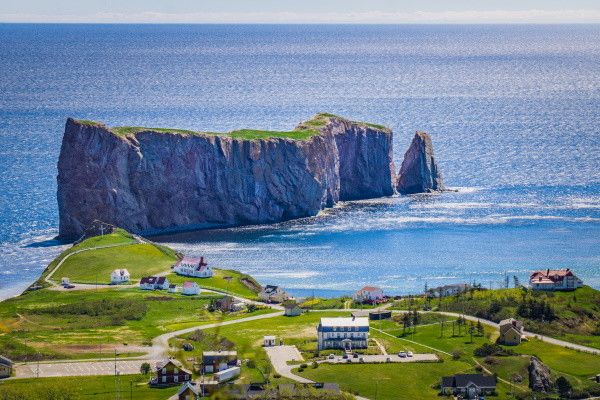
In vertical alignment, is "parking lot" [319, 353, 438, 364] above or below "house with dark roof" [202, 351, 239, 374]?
below

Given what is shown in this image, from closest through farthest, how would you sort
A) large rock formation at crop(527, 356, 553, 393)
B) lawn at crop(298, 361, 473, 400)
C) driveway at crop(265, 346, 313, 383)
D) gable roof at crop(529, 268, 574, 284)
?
lawn at crop(298, 361, 473, 400), large rock formation at crop(527, 356, 553, 393), driveway at crop(265, 346, 313, 383), gable roof at crop(529, 268, 574, 284)

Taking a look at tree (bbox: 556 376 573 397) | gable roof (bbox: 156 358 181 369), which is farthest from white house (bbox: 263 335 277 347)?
tree (bbox: 556 376 573 397)

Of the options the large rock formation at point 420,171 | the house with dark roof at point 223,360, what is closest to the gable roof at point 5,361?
the house with dark roof at point 223,360

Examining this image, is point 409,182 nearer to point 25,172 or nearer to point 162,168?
point 162,168

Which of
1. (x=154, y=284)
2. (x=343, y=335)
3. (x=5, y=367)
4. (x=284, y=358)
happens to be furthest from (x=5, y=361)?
(x=154, y=284)

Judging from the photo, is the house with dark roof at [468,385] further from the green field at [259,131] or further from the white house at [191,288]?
the green field at [259,131]

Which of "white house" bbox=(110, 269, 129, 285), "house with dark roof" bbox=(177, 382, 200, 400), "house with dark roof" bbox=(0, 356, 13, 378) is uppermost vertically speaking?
"house with dark roof" bbox=(177, 382, 200, 400)

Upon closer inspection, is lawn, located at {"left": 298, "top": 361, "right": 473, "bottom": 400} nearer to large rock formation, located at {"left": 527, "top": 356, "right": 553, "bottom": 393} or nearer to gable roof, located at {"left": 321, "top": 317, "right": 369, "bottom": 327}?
large rock formation, located at {"left": 527, "top": 356, "right": 553, "bottom": 393}
